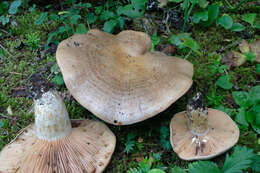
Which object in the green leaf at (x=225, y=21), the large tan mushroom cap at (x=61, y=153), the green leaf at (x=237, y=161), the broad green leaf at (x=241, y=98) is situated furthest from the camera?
the green leaf at (x=225, y=21)

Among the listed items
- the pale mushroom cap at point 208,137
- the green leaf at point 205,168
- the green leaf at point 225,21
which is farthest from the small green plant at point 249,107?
the green leaf at point 225,21

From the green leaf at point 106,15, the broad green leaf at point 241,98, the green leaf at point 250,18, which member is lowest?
the broad green leaf at point 241,98

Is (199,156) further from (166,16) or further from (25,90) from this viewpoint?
(166,16)

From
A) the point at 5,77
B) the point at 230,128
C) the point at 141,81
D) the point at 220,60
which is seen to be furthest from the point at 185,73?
the point at 5,77

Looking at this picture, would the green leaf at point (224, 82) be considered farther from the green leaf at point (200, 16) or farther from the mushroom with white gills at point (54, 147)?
the mushroom with white gills at point (54, 147)

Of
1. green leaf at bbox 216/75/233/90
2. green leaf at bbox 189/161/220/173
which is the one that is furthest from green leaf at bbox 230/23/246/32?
green leaf at bbox 189/161/220/173

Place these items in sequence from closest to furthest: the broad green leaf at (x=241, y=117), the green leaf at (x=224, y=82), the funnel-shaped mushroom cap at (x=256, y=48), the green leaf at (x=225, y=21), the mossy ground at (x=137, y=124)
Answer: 1. the mossy ground at (x=137, y=124)
2. the broad green leaf at (x=241, y=117)
3. the green leaf at (x=224, y=82)
4. the funnel-shaped mushroom cap at (x=256, y=48)
5. the green leaf at (x=225, y=21)

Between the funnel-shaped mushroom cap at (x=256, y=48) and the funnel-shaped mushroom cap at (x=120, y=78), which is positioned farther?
the funnel-shaped mushroom cap at (x=256, y=48)

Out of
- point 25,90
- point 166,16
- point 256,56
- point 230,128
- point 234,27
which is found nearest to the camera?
point 230,128
